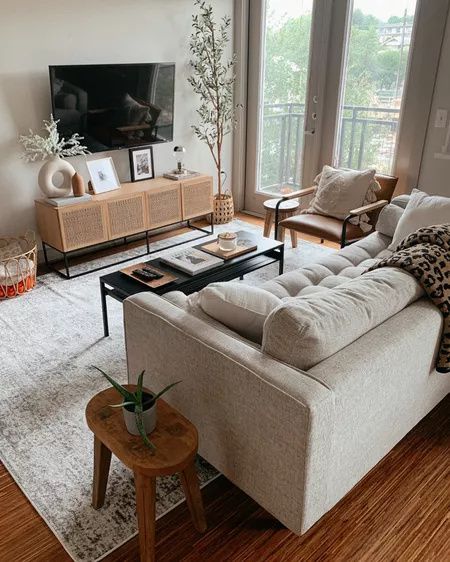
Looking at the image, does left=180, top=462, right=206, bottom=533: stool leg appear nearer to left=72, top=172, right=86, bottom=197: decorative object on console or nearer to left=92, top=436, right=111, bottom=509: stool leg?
left=92, top=436, right=111, bottom=509: stool leg

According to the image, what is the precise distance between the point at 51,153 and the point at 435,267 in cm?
283

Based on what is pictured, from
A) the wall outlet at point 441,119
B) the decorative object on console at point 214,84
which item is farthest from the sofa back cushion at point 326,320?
the decorative object on console at point 214,84

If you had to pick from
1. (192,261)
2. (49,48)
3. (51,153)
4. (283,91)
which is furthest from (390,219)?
(49,48)

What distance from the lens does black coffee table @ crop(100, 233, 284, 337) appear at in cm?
269

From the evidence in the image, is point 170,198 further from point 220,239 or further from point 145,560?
point 145,560

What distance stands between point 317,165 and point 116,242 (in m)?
1.99

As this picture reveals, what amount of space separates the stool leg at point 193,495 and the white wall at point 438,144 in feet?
10.5

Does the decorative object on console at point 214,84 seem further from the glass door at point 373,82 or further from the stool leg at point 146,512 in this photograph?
the stool leg at point 146,512

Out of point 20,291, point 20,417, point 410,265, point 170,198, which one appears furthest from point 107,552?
point 170,198

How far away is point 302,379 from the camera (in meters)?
1.38

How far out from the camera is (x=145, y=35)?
4094 millimetres

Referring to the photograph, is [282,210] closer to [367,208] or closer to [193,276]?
[367,208]

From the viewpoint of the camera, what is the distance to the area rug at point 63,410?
5.78 ft

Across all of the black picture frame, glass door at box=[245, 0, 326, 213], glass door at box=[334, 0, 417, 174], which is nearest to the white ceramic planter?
A: the black picture frame
